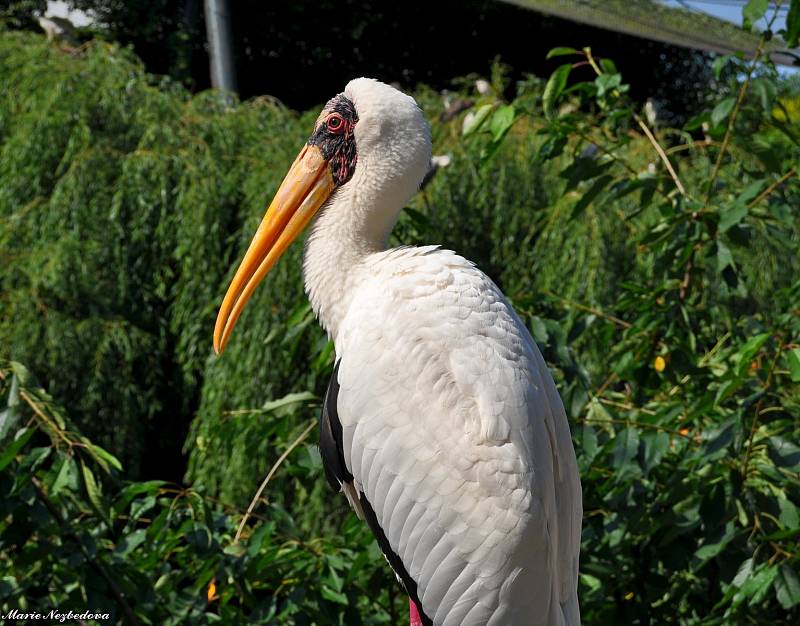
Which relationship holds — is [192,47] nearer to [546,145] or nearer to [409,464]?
[546,145]

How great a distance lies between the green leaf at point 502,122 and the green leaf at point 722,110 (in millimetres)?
560

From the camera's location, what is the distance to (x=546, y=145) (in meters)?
3.17

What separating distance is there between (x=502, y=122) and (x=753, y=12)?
689mm

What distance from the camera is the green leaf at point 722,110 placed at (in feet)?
10.1

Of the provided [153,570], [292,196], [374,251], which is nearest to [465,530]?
[374,251]

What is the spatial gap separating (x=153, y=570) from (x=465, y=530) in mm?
1316

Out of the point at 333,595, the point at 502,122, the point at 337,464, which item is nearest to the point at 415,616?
the point at 337,464

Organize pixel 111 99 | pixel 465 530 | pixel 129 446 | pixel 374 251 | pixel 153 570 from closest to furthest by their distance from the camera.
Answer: pixel 465 530 < pixel 374 251 < pixel 153 570 < pixel 129 446 < pixel 111 99

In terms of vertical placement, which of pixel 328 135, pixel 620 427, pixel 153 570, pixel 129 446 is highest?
pixel 328 135

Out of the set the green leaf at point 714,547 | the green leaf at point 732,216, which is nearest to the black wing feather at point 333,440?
the green leaf at point 714,547

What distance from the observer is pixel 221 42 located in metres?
7.34

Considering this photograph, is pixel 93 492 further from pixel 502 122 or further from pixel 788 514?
pixel 788 514

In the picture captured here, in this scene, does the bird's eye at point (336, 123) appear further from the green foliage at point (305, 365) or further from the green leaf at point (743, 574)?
the green leaf at point (743, 574)

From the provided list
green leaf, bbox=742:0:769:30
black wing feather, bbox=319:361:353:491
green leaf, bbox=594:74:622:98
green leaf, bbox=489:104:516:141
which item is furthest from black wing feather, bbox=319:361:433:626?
green leaf, bbox=742:0:769:30
